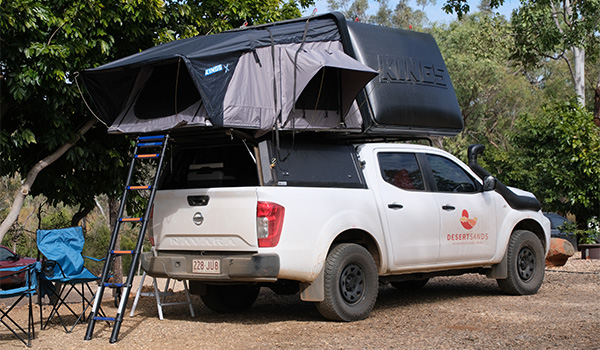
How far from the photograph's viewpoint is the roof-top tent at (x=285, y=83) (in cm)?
708

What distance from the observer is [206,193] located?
7246mm

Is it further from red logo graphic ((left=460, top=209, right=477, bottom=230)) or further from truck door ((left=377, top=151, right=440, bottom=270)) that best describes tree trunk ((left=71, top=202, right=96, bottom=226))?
red logo graphic ((left=460, top=209, right=477, bottom=230))

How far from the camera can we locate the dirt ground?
640cm

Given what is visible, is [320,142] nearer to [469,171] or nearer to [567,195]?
[469,171]

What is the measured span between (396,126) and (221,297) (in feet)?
8.88

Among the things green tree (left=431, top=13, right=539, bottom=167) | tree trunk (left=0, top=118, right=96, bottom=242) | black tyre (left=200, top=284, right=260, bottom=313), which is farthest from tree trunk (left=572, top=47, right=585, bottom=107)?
black tyre (left=200, top=284, right=260, bottom=313)

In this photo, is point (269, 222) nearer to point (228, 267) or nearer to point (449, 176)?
point (228, 267)

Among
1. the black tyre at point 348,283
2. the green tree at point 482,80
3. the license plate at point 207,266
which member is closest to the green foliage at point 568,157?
the black tyre at point 348,283

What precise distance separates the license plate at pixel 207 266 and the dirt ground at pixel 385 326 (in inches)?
22.1

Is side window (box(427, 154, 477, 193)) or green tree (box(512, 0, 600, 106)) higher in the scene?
green tree (box(512, 0, 600, 106))

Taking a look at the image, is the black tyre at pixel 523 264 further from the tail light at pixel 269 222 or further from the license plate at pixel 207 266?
the license plate at pixel 207 266

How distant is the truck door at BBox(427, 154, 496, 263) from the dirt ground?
62cm

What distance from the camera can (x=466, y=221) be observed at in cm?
875

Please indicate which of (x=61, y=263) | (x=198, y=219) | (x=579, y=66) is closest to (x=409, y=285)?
(x=198, y=219)
